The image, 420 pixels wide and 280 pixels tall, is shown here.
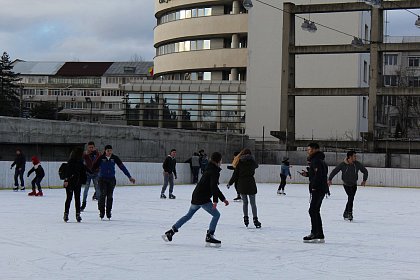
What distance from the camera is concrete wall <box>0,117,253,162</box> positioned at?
31984 mm

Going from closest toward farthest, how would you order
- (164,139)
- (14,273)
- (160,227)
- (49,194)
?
(14,273), (160,227), (49,194), (164,139)

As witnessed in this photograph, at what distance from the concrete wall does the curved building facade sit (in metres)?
23.2

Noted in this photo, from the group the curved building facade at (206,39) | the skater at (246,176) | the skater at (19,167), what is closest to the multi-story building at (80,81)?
the curved building facade at (206,39)

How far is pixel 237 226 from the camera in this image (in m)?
15.7

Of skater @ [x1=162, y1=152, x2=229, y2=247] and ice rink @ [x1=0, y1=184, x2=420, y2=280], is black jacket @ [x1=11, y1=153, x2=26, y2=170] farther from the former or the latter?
skater @ [x1=162, y1=152, x2=229, y2=247]

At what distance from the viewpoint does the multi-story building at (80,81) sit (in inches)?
4840

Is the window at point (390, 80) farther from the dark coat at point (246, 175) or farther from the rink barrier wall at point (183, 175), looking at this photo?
the dark coat at point (246, 175)

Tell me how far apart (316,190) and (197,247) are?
2.47 metres

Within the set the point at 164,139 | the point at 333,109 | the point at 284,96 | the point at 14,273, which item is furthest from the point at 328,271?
the point at 333,109

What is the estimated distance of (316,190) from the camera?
13023 millimetres

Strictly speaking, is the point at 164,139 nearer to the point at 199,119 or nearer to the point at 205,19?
the point at 199,119

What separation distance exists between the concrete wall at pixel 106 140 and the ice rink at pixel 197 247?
1217cm

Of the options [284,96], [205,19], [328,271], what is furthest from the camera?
[205,19]

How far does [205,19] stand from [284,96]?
23686 mm
